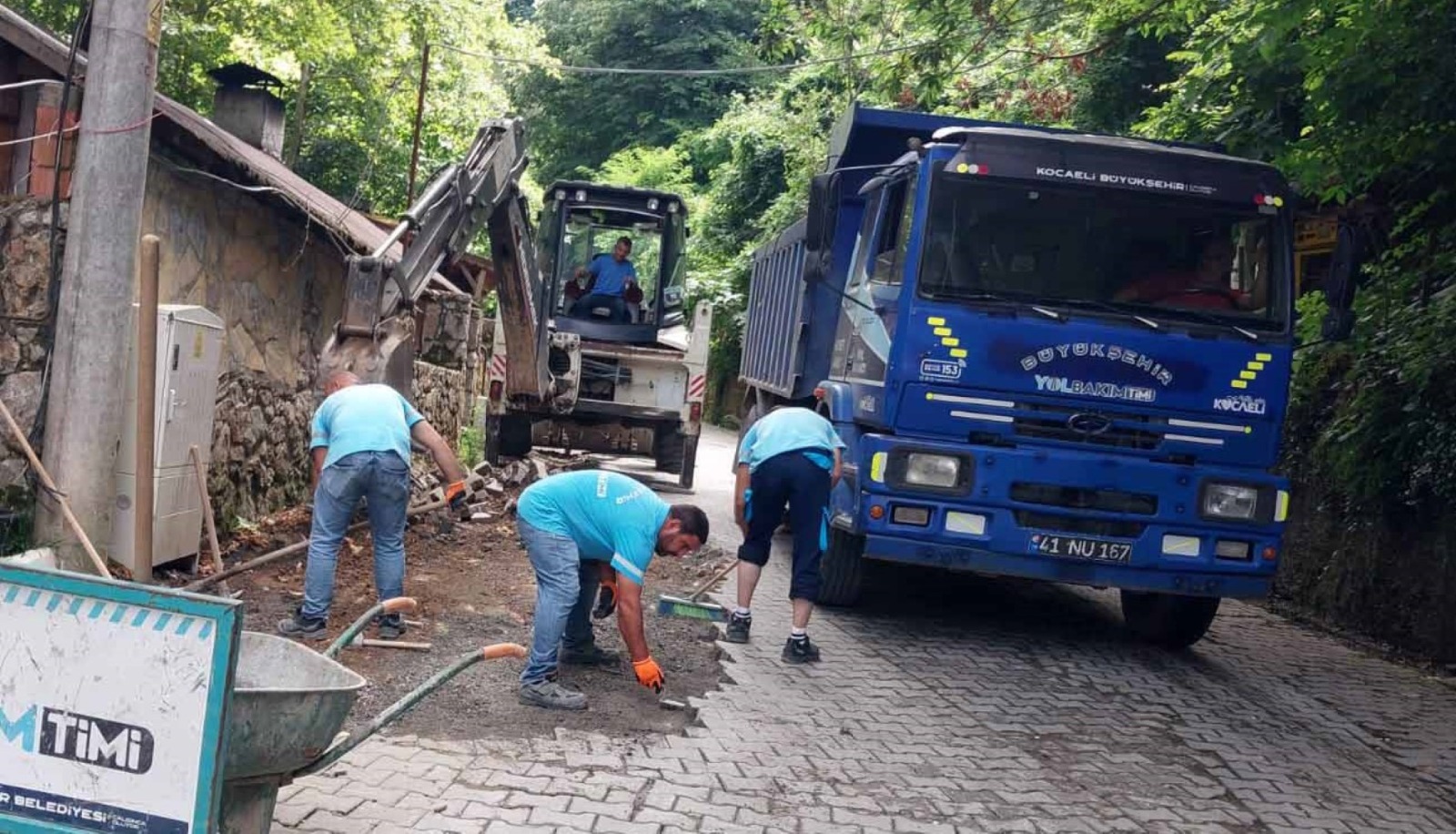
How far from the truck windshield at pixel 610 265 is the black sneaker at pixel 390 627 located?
343 inches

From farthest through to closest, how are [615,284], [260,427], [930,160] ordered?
1. [615,284]
2. [260,427]
3. [930,160]

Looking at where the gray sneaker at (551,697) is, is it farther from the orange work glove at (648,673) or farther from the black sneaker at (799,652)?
the black sneaker at (799,652)

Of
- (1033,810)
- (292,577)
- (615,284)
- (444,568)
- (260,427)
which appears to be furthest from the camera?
(615,284)

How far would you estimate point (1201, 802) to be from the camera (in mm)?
5469

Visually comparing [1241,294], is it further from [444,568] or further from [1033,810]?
[444,568]

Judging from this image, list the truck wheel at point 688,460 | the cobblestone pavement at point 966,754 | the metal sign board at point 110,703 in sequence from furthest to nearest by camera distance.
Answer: the truck wheel at point 688,460, the cobblestone pavement at point 966,754, the metal sign board at point 110,703

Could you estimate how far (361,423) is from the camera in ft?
22.4

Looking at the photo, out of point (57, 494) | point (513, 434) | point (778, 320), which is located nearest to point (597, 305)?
point (513, 434)

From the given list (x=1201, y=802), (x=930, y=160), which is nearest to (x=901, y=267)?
(x=930, y=160)

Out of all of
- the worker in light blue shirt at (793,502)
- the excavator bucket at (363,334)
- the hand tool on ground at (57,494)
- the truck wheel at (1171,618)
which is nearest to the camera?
the hand tool on ground at (57,494)

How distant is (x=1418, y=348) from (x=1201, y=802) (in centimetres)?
519

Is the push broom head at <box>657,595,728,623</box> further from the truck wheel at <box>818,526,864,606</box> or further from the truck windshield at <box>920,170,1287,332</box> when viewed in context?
the truck windshield at <box>920,170,1287,332</box>

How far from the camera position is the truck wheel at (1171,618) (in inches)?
322

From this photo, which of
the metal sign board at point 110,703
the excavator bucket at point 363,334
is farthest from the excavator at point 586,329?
the metal sign board at point 110,703
